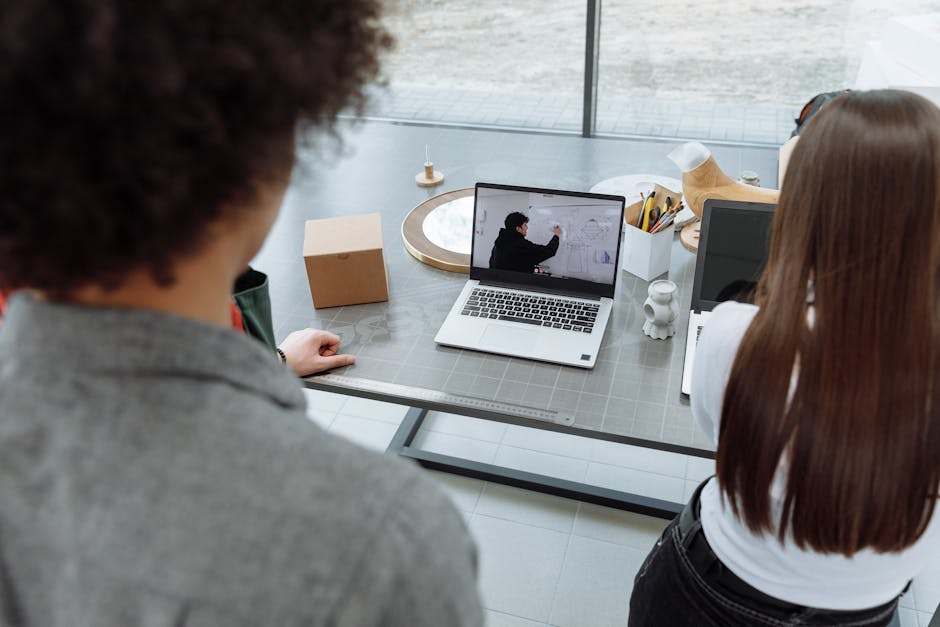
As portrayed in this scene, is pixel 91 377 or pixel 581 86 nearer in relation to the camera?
pixel 91 377

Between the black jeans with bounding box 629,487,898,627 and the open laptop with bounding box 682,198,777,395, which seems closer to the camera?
the black jeans with bounding box 629,487,898,627

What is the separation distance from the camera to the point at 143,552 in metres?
0.41

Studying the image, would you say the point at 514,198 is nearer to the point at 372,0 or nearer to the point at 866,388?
the point at 866,388

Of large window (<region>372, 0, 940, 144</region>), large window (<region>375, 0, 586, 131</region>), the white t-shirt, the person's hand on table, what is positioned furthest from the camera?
large window (<region>375, 0, 586, 131</region>)

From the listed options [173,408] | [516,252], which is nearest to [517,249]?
[516,252]

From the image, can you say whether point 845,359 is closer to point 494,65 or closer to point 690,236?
point 690,236

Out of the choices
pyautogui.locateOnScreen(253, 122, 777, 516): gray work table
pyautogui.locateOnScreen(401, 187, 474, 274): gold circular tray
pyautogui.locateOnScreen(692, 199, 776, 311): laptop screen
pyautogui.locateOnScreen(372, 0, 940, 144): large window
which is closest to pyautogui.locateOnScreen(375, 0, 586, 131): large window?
pyautogui.locateOnScreen(372, 0, 940, 144): large window

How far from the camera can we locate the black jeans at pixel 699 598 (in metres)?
1.01

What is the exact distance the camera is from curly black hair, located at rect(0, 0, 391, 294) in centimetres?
35

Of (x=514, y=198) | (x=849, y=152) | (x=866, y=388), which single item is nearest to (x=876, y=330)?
(x=866, y=388)

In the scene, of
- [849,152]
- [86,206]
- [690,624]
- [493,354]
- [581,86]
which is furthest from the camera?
[581,86]

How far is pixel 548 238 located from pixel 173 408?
1.22 m

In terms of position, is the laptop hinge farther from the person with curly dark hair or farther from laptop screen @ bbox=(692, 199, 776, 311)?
the person with curly dark hair

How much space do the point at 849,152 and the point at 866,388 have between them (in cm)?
27
